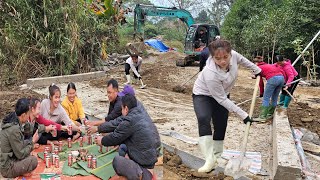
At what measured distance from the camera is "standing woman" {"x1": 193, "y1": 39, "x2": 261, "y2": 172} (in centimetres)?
381

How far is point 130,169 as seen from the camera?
354 centimetres

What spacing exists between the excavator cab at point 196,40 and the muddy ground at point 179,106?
8.88 feet

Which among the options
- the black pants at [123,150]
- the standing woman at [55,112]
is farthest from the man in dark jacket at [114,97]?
the black pants at [123,150]

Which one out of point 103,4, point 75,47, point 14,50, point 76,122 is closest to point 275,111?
point 76,122

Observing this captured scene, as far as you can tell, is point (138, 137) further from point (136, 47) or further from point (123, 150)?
point (136, 47)

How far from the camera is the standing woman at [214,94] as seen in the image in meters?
3.81

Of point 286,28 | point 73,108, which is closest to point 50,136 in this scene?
point 73,108

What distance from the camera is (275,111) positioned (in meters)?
6.74

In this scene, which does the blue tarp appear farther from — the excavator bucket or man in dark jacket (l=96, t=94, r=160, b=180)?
man in dark jacket (l=96, t=94, r=160, b=180)

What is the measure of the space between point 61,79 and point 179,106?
4485 millimetres

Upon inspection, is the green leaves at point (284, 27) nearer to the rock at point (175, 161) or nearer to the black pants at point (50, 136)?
the rock at point (175, 161)

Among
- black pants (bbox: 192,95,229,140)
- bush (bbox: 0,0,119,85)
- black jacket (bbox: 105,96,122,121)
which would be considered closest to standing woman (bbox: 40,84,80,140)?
black jacket (bbox: 105,96,122,121)

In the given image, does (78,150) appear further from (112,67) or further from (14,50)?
(112,67)

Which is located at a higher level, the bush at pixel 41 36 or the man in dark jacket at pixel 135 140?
the bush at pixel 41 36
